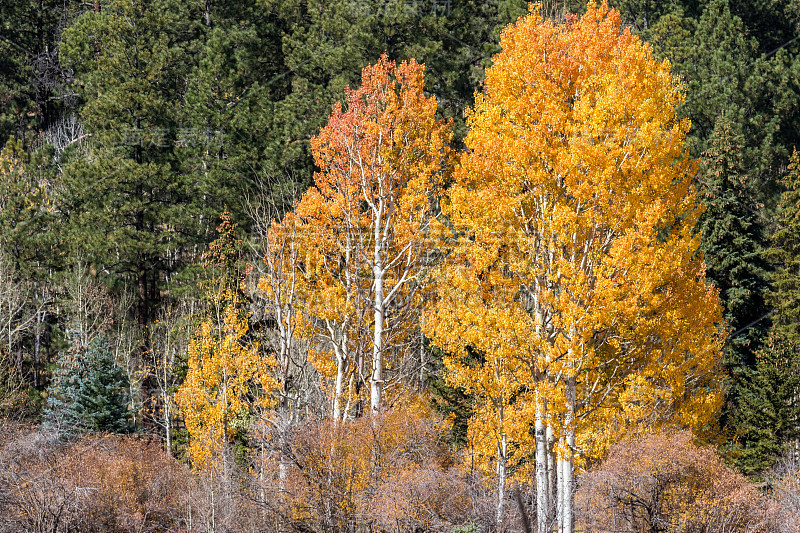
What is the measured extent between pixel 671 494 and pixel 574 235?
538cm

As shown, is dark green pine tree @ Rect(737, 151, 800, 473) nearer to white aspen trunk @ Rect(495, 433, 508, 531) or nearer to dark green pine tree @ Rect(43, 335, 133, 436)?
white aspen trunk @ Rect(495, 433, 508, 531)

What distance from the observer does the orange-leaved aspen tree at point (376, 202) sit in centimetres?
2031

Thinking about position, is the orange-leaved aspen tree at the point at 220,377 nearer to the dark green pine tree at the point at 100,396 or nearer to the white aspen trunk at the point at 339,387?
the white aspen trunk at the point at 339,387

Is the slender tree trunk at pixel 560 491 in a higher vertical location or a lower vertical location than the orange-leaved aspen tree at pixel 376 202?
lower

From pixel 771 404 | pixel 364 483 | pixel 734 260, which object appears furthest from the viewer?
pixel 734 260

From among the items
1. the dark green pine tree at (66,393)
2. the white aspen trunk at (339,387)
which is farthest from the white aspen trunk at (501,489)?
the dark green pine tree at (66,393)

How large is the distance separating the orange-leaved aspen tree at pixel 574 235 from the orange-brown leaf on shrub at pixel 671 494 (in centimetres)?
105

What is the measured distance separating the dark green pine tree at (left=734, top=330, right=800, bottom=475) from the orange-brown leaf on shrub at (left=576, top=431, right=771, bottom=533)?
8741 millimetres

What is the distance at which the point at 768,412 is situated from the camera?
2284 cm

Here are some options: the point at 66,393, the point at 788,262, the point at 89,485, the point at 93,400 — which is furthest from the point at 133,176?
the point at 788,262

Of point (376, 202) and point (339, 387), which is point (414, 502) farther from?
point (376, 202)

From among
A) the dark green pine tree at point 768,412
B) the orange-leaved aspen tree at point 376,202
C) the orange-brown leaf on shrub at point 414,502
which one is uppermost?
the orange-leaved aspen tree at point 376,202

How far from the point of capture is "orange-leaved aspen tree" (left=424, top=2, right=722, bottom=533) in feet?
50.6

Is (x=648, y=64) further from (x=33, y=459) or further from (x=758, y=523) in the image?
(x=33, y=459)
